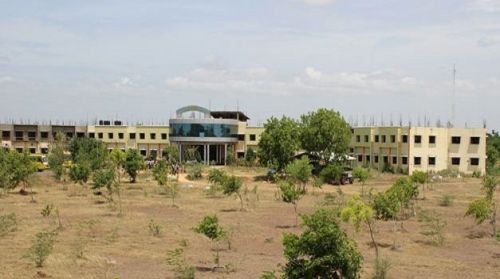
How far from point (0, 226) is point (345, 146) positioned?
39.9 metres

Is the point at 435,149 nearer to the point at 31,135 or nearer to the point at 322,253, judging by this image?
the point at 31,135

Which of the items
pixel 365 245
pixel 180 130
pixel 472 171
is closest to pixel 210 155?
pixel 180 130

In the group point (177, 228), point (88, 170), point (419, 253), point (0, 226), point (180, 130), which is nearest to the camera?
point (419, 253)

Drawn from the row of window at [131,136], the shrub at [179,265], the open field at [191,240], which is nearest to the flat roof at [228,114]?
the row of window at [131,136]

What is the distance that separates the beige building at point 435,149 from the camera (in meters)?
68.1

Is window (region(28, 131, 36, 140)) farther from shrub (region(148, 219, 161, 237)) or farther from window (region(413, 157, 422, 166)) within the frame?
shrub (region(148, 219, 161, 237))

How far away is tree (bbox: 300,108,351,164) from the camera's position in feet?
A: 200

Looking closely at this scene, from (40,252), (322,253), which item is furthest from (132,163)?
(322,253)

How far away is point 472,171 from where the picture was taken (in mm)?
69438

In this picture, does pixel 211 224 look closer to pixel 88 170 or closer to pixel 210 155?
pixel 88 170

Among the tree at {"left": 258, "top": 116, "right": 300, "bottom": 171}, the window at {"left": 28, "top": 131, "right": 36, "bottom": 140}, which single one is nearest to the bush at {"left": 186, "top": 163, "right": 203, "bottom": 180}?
the tree at {"left": 258, "top": 116, "right": 300, "bottom": 171}

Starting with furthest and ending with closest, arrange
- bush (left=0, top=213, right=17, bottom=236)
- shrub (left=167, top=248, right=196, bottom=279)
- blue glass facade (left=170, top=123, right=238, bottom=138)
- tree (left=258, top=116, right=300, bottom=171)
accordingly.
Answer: blue glass facade (left=170, top=123, right=238, bottom=138) < tree (left=258, top=116, right=300, bottom=171) < bush (left=0, top=213, right=17, bottom=236) < shrub (left=167, top=248, right=196, bottom=279)

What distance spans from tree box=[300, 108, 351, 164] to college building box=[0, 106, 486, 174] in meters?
10.1

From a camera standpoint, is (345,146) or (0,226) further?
(345,146)
